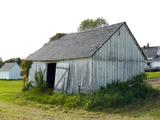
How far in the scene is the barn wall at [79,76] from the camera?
24234 mm

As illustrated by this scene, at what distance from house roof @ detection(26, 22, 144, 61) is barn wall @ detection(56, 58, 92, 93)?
0.49m

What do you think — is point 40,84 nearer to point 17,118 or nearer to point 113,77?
point 113,77

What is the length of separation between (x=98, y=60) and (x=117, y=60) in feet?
6.65

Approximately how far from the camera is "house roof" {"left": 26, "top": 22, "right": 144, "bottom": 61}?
987 inches

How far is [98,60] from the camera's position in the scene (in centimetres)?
2433

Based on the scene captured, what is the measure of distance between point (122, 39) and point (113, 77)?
307cm

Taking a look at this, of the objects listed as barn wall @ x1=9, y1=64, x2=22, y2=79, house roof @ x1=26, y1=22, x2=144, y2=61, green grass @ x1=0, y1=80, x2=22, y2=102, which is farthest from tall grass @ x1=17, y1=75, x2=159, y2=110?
barn wall @ x1=9, y1=64, x2=22, y2=79

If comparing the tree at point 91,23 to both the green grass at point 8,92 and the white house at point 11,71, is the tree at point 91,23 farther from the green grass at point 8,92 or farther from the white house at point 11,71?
the white house at point 11,71

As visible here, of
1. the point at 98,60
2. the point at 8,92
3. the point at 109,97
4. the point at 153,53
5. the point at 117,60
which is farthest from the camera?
the point at 153,53

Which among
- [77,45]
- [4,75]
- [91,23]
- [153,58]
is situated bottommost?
[4,75]

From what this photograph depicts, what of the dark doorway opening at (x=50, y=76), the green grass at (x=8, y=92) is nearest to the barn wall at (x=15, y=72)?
the green grass at (x=8, y=92)

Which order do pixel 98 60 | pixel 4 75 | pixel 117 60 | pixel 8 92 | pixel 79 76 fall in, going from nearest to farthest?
1. pixel 98 60
2. pixel 79 76
3. pixel 117 60
4. pixel 8 92
5. pixel 4 75

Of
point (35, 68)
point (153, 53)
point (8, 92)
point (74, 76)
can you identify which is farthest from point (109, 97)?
point (153, 53)

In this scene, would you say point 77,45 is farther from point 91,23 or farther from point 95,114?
point 91,23
